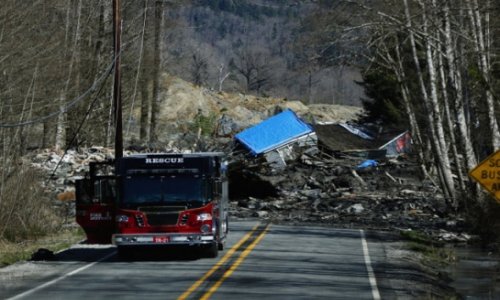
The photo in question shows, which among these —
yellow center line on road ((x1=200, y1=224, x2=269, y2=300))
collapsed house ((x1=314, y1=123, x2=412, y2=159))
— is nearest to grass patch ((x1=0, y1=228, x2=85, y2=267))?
yellow center line on road ((x1=200, y1=224, x2=269, y2=300))

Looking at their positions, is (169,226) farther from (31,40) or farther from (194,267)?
(31,40)

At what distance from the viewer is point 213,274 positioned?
21.5 m

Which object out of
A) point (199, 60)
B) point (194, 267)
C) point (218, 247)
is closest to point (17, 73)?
point (218, 247)

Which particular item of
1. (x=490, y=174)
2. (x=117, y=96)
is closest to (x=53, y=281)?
(x=490, y=174)

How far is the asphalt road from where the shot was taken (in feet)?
60.3

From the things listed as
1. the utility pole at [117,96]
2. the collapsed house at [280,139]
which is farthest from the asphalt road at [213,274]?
the collapsed house at [280,139]

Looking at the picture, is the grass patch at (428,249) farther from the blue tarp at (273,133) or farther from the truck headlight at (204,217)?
the blue tarp at (273,133)

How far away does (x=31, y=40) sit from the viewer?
34.9 metres

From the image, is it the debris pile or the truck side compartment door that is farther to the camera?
the debris pile

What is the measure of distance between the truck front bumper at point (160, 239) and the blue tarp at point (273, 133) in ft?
114

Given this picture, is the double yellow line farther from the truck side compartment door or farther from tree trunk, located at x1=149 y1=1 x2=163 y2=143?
tree trunk, located at x1=149 y1=1 x2=163 y2=143

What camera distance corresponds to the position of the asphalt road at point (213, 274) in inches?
724

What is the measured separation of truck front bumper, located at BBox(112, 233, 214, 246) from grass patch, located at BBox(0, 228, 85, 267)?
120 inches

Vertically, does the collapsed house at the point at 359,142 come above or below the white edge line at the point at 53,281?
above
